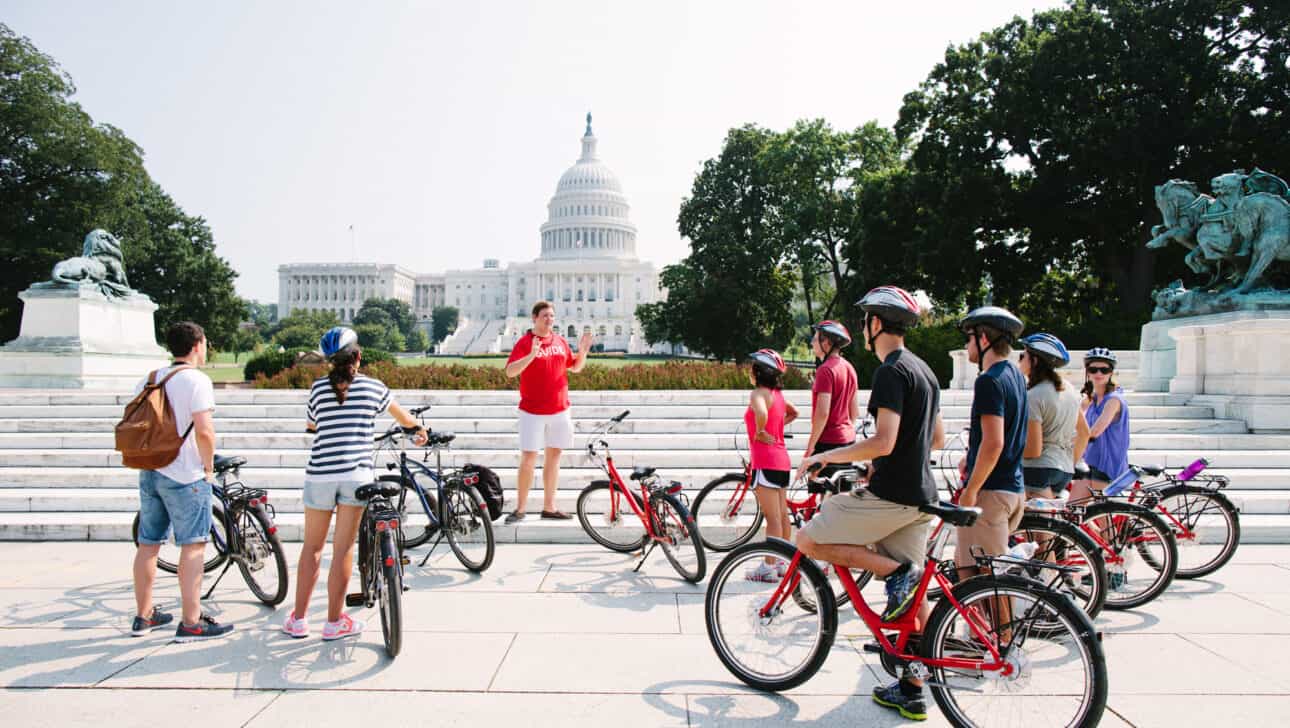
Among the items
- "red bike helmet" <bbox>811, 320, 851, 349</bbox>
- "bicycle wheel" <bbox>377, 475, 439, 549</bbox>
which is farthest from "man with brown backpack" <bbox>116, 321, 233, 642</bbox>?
"red bike helmet" <bbox>811, 320, 851, 349</bbox>

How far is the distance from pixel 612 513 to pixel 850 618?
218 centimetres

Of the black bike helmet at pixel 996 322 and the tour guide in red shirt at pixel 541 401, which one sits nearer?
the black bike helmet at pixel 996 322

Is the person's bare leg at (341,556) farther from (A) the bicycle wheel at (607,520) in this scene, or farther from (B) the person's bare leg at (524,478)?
(B) the person's bare leg at (524,478)

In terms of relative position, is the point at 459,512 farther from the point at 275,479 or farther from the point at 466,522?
the point at 275,479

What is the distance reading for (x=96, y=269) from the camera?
17.4m

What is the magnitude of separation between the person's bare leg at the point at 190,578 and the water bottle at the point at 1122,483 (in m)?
5.93

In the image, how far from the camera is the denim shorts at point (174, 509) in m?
4.46

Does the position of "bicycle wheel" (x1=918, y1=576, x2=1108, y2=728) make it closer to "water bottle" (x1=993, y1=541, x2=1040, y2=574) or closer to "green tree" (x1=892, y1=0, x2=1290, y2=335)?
"water bottle" (x1=993, y1=541, x2=1040, y2=574)

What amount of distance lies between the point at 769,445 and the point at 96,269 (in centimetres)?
1790

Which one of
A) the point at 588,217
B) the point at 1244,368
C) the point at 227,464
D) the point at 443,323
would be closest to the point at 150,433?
the point at 227,464

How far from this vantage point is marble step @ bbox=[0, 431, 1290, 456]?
378 inches

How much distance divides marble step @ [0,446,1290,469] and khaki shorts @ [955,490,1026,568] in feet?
16.7

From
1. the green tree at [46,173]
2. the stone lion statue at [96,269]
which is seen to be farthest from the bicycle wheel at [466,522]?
the green tree at [46,173]

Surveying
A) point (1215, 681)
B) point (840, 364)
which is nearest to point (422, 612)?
point (840, 364)
